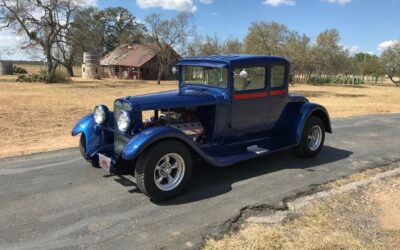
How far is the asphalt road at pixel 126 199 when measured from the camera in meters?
4.31

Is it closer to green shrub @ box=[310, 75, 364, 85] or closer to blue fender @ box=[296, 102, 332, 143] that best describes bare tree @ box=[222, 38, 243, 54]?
green shrub @ box=[310, 75, 364, 85]

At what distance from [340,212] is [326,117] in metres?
3.09

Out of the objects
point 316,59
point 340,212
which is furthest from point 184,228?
point 316,59

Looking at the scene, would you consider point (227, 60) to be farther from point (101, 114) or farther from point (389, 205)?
point (389, 205)

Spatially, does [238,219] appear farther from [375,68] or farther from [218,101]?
[375,68]

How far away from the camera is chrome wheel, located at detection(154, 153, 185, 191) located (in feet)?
17.5

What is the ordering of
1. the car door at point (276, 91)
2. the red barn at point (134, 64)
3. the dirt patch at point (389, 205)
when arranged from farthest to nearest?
the red barn at point (134, 64) → the car door at point (276, 91) → the dirt patch at point (389, 205)

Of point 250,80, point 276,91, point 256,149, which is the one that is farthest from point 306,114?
point 250,80

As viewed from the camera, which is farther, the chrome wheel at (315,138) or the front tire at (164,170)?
the chrome wheel at (315,138)

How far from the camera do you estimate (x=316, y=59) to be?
5550 cm

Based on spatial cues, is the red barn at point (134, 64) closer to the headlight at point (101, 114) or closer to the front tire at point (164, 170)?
the headlight at point (101, 114)

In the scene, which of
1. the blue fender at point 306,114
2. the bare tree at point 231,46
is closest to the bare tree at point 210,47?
the bare tree at point 231,46

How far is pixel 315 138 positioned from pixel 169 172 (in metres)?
3.51

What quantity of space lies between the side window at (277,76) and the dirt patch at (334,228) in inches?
88.0
